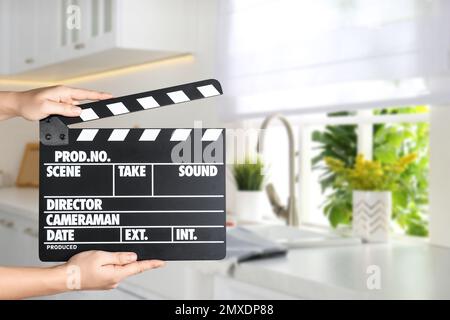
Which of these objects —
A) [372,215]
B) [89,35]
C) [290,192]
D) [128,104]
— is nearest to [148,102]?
[128,104]

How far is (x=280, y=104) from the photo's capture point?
86 centimetres

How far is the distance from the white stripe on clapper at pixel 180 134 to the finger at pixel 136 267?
1.1 inches

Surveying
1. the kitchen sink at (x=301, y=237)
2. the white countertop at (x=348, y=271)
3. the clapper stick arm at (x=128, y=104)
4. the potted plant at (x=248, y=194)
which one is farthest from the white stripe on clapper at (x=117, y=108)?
the potted plant at (x=248, y=194)

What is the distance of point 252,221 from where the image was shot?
103 centimetres

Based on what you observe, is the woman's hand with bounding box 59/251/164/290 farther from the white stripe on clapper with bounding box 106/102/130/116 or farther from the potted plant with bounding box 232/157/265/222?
the potted plant with bounding box 232/157/265/222

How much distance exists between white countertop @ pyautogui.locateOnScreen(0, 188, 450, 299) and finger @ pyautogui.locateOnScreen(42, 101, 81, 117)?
44cm

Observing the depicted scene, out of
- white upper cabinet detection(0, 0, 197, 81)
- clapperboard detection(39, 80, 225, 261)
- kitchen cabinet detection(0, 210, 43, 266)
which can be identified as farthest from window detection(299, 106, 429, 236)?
clapperboard detection(39, 80, 225, 261)

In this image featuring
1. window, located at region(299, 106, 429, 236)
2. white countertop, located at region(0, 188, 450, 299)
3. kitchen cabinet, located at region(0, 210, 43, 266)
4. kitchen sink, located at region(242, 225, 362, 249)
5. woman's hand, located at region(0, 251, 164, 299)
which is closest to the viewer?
woman's hand, located at region(0, 251, 164, 299)

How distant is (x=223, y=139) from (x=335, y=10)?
30 cm

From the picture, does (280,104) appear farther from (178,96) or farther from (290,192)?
(178,96)

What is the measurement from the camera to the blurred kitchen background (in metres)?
0.36

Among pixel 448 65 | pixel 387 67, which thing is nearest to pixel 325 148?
pixel 448 65

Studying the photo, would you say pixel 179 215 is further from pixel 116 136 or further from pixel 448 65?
pixel 448 65

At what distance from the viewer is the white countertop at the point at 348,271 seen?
0.61 metres
